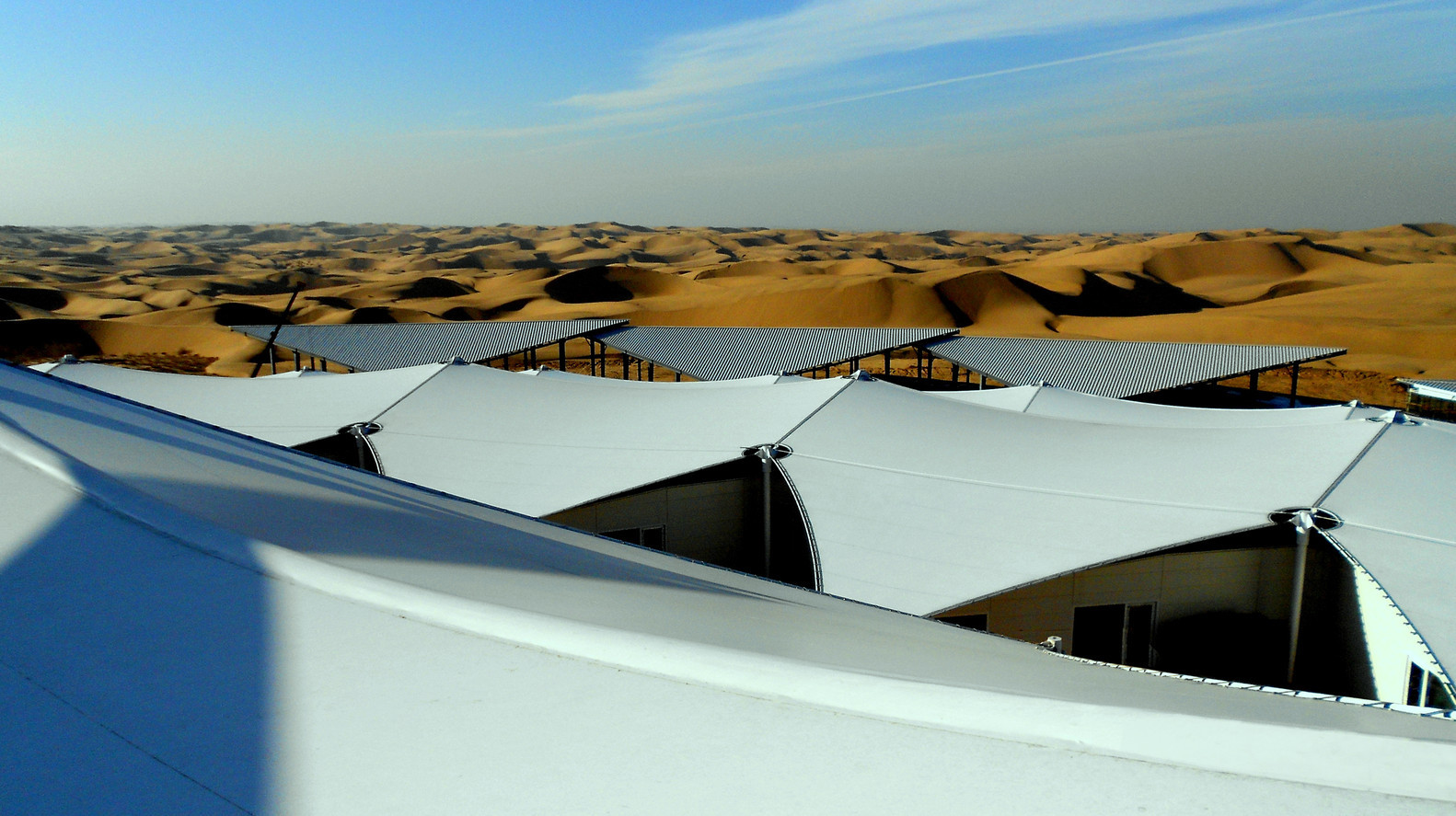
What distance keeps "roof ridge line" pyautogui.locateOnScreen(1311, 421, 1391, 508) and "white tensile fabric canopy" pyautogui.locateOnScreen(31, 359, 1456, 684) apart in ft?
0.10

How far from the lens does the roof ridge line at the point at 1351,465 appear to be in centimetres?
1057

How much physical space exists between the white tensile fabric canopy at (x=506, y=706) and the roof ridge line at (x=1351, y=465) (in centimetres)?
829

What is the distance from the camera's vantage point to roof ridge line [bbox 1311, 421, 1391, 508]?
10570mm

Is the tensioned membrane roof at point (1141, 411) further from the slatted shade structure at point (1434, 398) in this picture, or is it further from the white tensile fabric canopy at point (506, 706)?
the white tensile fabric canopy at point (506, 706)

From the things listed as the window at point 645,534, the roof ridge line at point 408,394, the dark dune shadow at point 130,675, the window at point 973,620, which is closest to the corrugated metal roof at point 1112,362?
the window at point 645,534

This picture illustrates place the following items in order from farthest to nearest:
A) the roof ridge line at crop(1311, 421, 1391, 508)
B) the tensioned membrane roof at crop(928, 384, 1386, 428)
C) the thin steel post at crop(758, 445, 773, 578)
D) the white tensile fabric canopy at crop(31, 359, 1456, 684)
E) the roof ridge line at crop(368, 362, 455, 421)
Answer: the tensioned membrane roof at crop(928, 384, 1386, 428)
the roof ridge line at crop(368, 362, 455, 421)
the thin steel post at crop(758, 445, 773, 578)
the roof ridge line at crop(1311, 421, 1391, 508)
the white tensile fabric canopy at crop(31, 359, 1456, 684)

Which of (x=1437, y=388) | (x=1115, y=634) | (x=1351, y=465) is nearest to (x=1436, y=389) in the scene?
(x=1437, y=388)

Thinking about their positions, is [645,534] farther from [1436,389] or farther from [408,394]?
[1436,389]

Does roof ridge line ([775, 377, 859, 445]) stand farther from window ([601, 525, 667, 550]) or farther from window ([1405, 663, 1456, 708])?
window ([1405, 663, 1456, 708])

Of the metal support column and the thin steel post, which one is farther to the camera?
the thin steel post

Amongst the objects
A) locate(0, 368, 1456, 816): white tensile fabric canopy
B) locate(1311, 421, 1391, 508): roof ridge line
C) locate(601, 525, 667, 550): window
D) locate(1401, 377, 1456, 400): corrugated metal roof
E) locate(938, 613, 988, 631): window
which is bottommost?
locate(938, 613, 988, 631): window

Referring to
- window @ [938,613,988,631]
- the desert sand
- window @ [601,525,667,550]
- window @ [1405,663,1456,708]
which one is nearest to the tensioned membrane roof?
window @ [938,613,988,631]

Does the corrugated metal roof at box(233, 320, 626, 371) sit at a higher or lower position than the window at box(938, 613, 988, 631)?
higher

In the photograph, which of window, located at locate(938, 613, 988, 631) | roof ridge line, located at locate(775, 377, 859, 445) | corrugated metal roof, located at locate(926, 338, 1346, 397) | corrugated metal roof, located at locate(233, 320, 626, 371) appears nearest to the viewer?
window, located at locate(938, 613, 988, 631)
